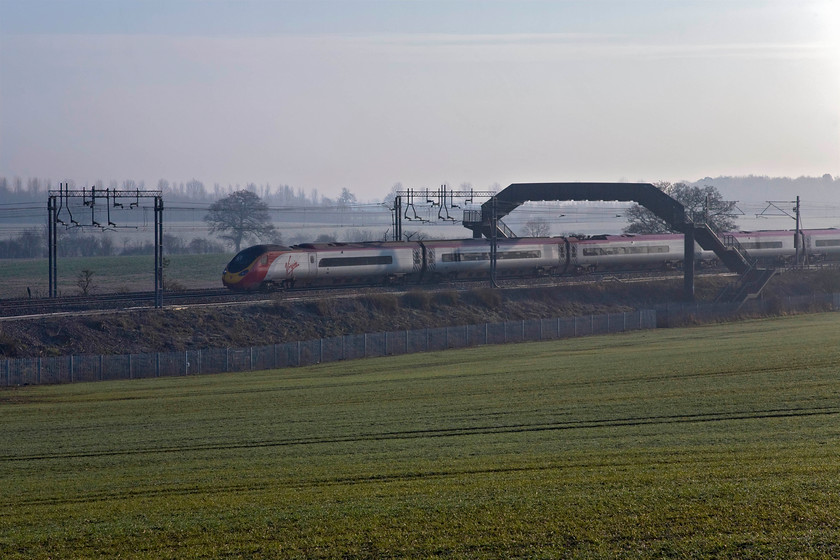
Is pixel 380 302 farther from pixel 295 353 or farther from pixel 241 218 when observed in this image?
pixel 241 218

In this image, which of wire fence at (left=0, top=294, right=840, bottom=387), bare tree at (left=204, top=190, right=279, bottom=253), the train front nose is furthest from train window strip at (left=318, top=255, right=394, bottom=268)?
bare tree at (left=204, top=190, right=279, bottom=253)

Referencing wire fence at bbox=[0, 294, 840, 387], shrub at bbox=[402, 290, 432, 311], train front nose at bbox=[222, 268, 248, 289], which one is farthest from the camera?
shrub at bbox=[402, 290, 432, 311]

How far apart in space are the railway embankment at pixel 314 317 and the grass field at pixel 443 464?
750 centimetres

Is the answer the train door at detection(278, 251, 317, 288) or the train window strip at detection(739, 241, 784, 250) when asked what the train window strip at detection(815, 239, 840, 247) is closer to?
the train window strip at detection(739, 241, 784, 250)

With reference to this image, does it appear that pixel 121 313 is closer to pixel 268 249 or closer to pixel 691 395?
pixel 268 249

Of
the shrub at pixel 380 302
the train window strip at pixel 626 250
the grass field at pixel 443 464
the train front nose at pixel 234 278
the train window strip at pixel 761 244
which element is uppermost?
the train window strip at pixel 761 244

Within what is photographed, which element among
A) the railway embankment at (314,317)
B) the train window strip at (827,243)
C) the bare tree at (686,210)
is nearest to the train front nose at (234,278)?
the railway embankment at (314,317)

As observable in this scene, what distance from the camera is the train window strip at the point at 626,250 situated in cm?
7338

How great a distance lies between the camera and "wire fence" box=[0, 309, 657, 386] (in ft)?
129

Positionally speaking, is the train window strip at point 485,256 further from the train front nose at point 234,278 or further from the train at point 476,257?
the train front nose at point 234,278

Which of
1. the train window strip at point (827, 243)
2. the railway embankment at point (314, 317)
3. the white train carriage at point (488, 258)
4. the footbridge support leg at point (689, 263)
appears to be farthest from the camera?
the train window strip at point (827, 243)

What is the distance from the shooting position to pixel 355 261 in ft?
199

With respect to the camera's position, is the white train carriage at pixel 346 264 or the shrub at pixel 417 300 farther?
the shrub at pixel 417 300

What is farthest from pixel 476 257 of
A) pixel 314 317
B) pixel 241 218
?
pixel 241 218
